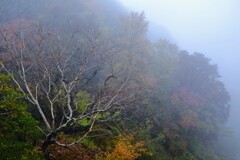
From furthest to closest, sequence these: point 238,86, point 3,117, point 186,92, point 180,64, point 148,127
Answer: point 238,86 → point 180,64 → point 186,92 → point 148,127 → point 3,117

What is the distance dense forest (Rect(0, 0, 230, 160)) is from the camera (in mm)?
13516

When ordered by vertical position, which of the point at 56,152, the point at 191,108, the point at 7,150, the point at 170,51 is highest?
the point at 170,51

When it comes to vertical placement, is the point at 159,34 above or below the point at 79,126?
above

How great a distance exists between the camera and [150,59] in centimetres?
3353

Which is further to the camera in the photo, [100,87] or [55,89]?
[100,87]

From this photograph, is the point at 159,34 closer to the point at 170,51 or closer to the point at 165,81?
the point at 170,51

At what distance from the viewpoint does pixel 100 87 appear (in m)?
21.6

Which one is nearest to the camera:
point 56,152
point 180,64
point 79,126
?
point 56,152

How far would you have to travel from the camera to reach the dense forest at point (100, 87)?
532 inches

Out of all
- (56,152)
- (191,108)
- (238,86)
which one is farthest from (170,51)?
(238,86)

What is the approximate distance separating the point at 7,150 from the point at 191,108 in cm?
2869

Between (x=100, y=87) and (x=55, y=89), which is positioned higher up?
(x=100, y=87)

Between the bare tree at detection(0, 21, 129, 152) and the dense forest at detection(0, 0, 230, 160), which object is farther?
the dense forest at detection(0, 0, 230, 160)

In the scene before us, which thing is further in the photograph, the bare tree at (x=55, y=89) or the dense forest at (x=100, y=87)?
the dense forest at (x=100, y=87)
